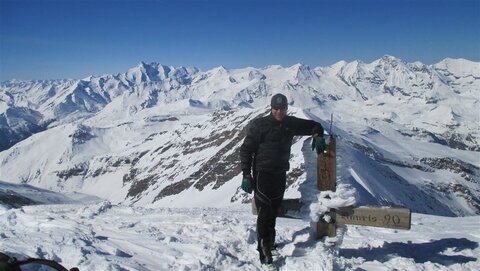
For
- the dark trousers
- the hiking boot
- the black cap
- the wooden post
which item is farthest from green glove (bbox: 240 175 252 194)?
the wooden post

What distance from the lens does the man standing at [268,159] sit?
7605 mm

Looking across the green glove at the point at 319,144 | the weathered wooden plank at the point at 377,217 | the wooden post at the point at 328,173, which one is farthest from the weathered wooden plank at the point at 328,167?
the weathered wooden plank at the point at 377,217

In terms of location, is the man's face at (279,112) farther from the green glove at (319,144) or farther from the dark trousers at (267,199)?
the dark trousers at (267,199)

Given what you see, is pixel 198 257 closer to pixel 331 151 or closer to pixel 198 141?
pixel 331 151

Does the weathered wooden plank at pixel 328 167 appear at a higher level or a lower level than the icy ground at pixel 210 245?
higher

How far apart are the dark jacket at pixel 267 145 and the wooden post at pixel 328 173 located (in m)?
0.84

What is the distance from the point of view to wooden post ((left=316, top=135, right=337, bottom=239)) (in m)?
8.15

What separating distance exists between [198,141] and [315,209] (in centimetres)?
15500

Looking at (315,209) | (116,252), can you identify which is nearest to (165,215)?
(116,252)

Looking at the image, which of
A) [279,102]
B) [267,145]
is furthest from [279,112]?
[267,145]

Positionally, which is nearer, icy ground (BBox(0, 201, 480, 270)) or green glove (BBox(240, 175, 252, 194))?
icy ground (BBox(0, 201, 480, 270))

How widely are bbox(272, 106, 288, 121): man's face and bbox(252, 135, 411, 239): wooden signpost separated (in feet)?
3.86

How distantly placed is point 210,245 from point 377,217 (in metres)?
3.27

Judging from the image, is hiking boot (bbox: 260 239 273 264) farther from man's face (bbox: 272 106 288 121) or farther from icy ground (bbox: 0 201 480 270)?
man's face (bbox: 272 106 288 121)
